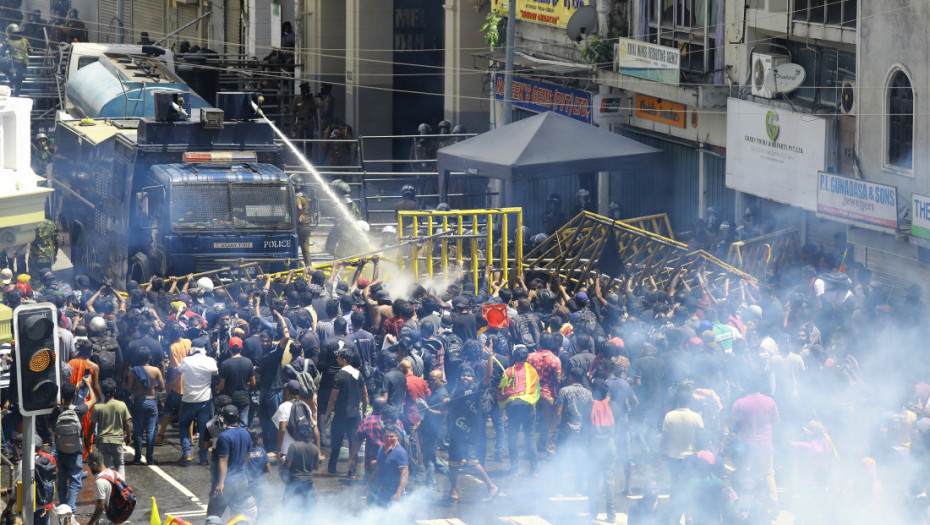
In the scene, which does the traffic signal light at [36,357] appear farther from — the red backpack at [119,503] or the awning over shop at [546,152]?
the awning over shop at [546,152]

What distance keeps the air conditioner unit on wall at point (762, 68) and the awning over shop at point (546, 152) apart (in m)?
2.26

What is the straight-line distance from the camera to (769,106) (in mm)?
21703

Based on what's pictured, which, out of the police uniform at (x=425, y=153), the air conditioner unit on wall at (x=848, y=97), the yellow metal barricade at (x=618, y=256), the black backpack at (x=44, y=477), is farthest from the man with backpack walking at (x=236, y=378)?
the police uniform at (x=425, y=153)

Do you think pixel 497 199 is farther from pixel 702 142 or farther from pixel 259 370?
pixel 259 370

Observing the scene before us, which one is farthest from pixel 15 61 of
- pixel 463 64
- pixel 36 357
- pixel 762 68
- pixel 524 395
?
pixel 36 357

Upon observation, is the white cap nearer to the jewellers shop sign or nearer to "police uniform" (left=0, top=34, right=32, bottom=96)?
the jewellers shop sign

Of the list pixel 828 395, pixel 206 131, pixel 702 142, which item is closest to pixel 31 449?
pixel 828 395

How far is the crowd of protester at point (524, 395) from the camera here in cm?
1197

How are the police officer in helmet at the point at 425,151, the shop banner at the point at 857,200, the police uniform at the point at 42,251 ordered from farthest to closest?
the police officer in helmet at the point at 425,151, the police uniform at the point at 42,251, the shop banner at the point at 857,200

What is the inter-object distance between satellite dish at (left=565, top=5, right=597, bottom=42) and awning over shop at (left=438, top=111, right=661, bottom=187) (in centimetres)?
469

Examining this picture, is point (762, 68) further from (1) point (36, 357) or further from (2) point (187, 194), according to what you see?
(1) point (36, 357)

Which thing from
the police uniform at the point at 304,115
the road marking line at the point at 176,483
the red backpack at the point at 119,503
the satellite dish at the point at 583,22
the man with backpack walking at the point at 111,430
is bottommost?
the road marking line at the point at 176,483

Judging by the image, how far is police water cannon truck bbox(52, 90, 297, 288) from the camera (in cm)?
1911

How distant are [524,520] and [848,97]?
32.7 ft
